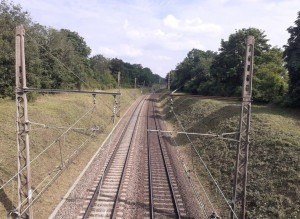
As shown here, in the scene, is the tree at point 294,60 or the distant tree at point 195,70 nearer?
the tree at point 294,60

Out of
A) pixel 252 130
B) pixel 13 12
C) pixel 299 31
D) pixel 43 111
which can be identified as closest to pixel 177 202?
pixel 252 130

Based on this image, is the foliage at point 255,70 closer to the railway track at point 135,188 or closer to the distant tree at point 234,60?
the distant tree at point 234,60

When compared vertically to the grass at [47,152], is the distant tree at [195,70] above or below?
above

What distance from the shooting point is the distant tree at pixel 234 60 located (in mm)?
33719

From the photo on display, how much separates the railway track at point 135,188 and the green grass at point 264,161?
8.21 ft

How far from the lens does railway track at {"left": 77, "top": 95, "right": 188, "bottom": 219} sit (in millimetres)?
11133

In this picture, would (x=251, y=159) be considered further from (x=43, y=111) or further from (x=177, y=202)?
(x=43, y=111)

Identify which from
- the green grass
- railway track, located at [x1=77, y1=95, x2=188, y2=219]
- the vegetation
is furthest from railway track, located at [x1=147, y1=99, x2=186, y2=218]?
the vegetation

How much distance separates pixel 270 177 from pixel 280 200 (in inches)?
68.3

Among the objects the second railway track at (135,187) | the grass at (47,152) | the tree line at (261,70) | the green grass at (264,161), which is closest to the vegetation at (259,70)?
the tree line at (261,70)

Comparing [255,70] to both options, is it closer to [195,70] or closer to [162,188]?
[195,70]

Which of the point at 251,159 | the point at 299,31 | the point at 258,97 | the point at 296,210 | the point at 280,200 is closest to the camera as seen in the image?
the point at 296,210

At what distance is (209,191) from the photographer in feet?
44.7

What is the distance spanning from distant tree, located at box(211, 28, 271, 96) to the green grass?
12488 millimetres
